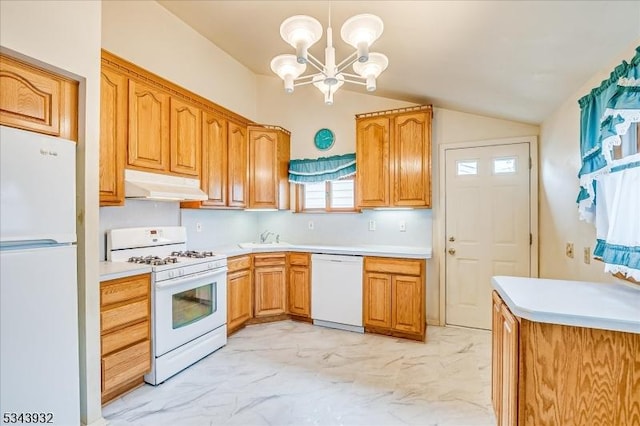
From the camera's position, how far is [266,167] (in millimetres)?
3959

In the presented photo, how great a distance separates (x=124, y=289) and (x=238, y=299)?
1.36m

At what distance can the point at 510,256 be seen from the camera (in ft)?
10.9

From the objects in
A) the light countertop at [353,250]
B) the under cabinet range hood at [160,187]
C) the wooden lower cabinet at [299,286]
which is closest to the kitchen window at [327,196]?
the light countertop at [353,250]

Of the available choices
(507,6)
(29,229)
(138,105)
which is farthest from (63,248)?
(507,6)

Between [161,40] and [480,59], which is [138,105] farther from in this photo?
[480,59]

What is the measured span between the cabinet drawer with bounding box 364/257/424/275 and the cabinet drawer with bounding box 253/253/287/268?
1.03 meters

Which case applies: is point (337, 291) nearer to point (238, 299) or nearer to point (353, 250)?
point (353, 250)

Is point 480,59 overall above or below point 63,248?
above

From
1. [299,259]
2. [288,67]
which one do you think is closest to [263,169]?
[299,259]

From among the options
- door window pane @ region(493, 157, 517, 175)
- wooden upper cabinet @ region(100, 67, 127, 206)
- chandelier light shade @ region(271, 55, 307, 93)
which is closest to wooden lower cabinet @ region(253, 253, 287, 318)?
wooden upper cabinet @ region(100, 67, 127, 206)

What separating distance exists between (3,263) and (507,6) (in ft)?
9.08

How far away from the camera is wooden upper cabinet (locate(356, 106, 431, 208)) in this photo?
3.36 metres

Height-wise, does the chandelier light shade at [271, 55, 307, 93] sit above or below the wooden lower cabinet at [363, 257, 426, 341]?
above

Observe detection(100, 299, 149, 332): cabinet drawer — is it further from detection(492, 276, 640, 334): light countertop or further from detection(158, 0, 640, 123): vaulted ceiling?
detection(158, 0, 640, 123): vaulted ceiling
